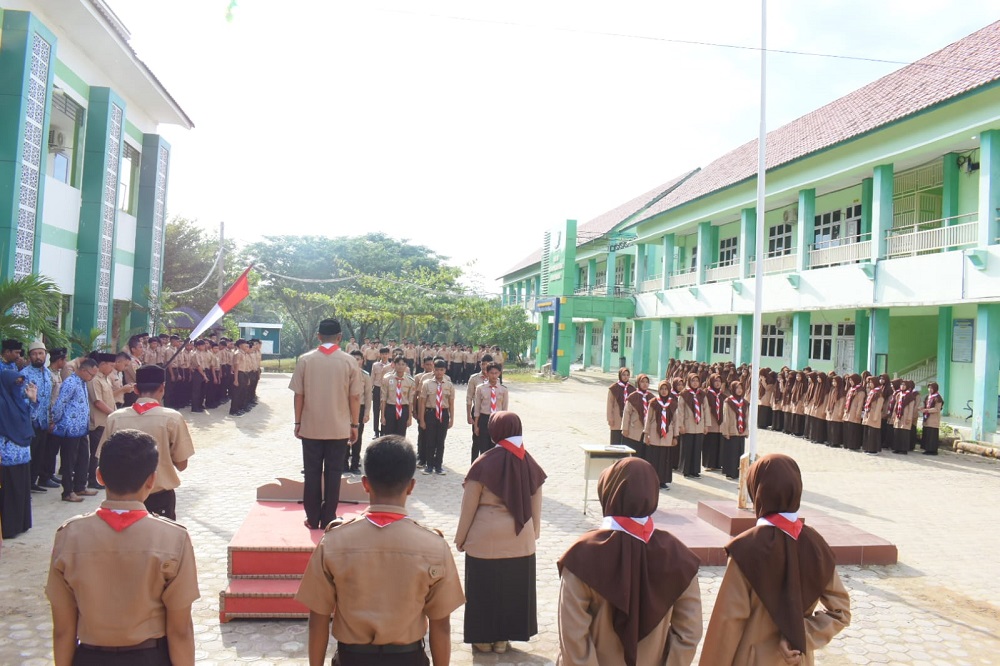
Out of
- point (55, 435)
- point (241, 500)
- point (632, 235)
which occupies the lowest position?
point (241, 500)

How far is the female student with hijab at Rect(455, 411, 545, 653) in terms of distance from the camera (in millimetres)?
4418

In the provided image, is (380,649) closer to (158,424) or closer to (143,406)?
(158,424)

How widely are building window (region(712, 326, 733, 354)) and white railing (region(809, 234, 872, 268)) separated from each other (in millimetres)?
6948

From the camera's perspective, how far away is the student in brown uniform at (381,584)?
256 centimetres

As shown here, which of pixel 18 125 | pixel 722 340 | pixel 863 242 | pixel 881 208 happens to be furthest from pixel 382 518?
pixel 722 340

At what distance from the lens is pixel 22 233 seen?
41.1 feet

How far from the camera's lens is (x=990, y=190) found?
14398mm

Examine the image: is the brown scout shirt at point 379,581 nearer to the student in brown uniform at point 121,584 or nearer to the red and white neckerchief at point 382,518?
the red and white neckerchief at point 382,518

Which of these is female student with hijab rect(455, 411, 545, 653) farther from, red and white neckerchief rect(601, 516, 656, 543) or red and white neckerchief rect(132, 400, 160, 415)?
red and white neckerchief rect(132, 400, 160, 415)

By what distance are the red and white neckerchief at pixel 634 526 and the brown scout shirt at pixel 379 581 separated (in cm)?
66

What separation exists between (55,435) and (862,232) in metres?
19.6

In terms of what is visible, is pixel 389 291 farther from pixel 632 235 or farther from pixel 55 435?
pixel 55 435

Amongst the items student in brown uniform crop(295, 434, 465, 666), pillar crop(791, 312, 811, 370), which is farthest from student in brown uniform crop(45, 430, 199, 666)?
pillar crop(791, 312, 811, 370)

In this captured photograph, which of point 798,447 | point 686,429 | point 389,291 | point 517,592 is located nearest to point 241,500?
point 517,592
